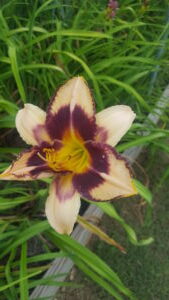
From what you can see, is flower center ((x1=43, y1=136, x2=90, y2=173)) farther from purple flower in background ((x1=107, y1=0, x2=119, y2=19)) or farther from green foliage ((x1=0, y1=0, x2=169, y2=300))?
purple flower in background ((x1=107, y1=0, x2=119, y2=19))

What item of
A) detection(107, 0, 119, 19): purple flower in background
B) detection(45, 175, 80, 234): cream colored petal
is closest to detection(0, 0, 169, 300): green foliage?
detection(107, 0, 119, 19): purple flower in background

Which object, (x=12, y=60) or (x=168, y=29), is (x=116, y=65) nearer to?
(x=168, y=29)

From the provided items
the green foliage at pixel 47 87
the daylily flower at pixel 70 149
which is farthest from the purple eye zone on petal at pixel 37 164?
the green foliage at pixel 47 87

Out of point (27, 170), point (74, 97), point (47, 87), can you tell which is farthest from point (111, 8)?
point (27, 170)

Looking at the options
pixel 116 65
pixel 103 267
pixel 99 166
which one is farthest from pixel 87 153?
pixel 116 65

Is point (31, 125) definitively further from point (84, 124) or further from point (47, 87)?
point (47, 87)

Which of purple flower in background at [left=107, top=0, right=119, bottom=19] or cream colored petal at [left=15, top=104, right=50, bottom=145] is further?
purple flower in background at [left=107, top=0, right=119, bottom=19]

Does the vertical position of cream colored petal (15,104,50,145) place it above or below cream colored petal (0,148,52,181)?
above
